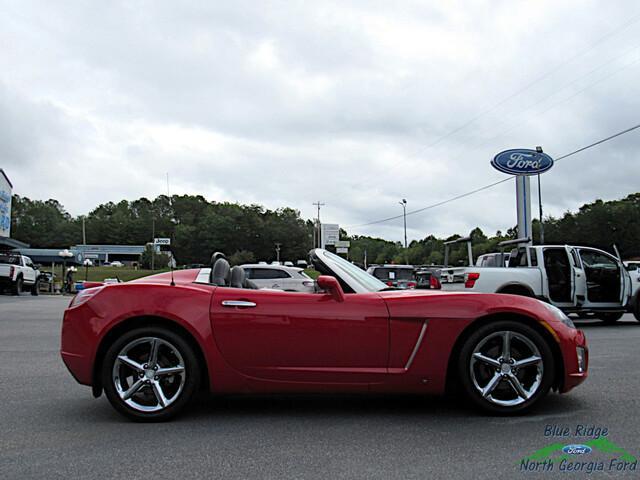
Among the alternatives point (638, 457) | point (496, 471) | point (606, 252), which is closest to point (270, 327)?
point (496, 471)

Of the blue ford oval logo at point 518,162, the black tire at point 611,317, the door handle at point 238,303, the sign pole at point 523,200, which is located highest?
the blue ford oval logo at point 518,162

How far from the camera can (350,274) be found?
4770 mm

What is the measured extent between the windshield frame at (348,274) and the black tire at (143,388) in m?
1.25

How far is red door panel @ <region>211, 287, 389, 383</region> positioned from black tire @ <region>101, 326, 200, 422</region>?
0.83ft

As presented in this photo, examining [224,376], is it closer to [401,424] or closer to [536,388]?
[401,424]

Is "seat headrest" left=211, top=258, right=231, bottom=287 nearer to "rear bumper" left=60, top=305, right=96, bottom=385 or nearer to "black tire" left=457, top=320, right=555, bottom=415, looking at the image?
"rear bumper" left=60, top=305, right=96, bottom=385

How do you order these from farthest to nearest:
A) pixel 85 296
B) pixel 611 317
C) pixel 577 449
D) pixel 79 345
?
pixel 611 317, pixel 85 296, pixel 79 345, pixel 577 449

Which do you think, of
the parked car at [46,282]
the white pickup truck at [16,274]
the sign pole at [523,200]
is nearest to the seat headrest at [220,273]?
the sign pole at [523,200]

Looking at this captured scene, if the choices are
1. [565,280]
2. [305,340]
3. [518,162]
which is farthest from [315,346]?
[518,162]

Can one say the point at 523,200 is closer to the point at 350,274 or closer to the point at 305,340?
the point at 350,274

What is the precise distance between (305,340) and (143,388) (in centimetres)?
125

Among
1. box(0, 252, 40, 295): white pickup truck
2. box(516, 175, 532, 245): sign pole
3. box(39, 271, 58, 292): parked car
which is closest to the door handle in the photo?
box(516, 175, 532, 245): sign pole

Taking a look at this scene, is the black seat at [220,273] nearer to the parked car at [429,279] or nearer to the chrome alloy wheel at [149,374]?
the chrome alloy wheel at [149,374]

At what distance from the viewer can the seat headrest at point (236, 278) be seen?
4938mm
